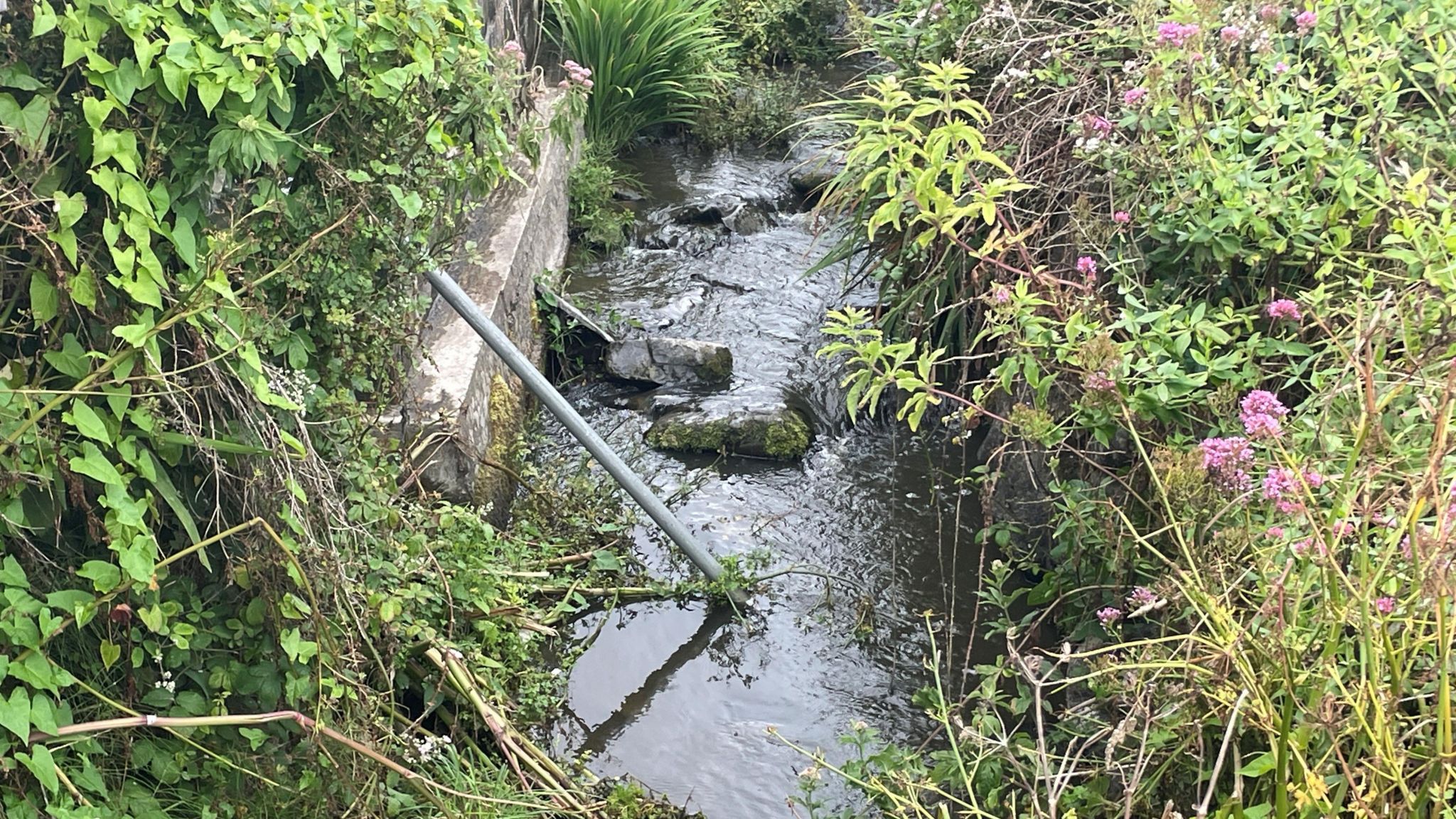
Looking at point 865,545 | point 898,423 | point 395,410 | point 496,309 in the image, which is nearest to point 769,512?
point 865,545

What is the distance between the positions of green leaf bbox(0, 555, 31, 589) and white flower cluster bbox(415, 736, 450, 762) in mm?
856

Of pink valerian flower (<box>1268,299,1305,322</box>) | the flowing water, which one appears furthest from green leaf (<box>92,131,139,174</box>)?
pink valerian flower (<box>1268,299,1305,322</box>)

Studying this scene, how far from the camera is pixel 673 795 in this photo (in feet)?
8.87

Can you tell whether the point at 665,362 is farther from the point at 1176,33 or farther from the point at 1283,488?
the point at 1283,488

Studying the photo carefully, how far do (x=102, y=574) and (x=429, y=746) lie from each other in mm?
814

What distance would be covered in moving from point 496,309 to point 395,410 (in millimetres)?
960

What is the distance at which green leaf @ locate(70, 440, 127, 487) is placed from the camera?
1.61 metres

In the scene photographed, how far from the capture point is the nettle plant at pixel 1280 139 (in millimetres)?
2533

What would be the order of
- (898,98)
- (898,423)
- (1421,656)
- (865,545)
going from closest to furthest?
(1421,656)
(898,98)
(865,545)
(898,423)

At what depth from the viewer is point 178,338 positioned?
179 centimetres

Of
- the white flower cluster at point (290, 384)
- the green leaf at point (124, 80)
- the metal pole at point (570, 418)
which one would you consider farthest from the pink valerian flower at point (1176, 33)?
the green leaf at point (124, 80)

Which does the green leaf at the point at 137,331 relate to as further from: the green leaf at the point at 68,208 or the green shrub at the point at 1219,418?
the green shrub at the point at 1219,418

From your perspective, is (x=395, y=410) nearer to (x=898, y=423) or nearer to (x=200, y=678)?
(x=200, y=678)

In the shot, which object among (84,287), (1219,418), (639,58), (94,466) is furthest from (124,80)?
(639,58)
